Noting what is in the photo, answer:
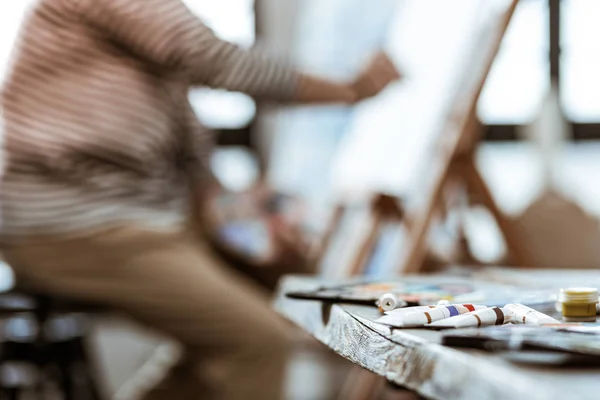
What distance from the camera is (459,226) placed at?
8.28 feet

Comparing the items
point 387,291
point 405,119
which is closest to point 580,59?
point 405,119

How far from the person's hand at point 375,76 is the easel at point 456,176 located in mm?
159

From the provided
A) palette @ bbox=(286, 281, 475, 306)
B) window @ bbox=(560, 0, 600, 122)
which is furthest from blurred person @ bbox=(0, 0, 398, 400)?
window @ bbox=(560, 0, 600, 122)

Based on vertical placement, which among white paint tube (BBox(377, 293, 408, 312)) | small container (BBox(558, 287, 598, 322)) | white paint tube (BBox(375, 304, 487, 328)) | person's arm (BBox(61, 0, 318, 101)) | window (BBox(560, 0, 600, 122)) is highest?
window (BBox(560, 0, 600, 122))

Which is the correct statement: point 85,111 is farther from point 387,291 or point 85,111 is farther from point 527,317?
point 527,317

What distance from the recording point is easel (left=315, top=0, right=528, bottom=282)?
1.74 m

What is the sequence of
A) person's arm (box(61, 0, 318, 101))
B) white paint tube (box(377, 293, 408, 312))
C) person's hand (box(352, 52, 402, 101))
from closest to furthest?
white paint tube (box(377, 293, 408, 312)) < person's arm (box(61, 0, 318, 101)) < person's hand (box(352, 52, 402, 101))

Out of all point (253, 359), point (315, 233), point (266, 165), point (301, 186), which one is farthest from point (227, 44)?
point (266, 165)

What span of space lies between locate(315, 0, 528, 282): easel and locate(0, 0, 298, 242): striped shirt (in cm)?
36

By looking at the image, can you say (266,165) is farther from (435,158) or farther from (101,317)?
(435,158)

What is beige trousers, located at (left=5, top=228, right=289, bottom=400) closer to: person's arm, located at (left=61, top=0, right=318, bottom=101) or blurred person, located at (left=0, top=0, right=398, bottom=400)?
blurred person, located at (left=0, top=0, right=398, bottom=400)

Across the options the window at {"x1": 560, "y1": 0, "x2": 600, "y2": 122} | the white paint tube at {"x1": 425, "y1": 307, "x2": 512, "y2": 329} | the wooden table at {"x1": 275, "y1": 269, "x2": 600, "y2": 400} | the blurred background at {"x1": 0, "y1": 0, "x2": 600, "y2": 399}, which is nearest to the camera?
the wooden table at {"x1": 275, "y1": 269, "x2": 600, "y2": 400}

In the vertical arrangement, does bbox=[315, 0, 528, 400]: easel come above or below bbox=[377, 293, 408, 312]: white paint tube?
above

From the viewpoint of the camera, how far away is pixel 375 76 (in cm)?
172
